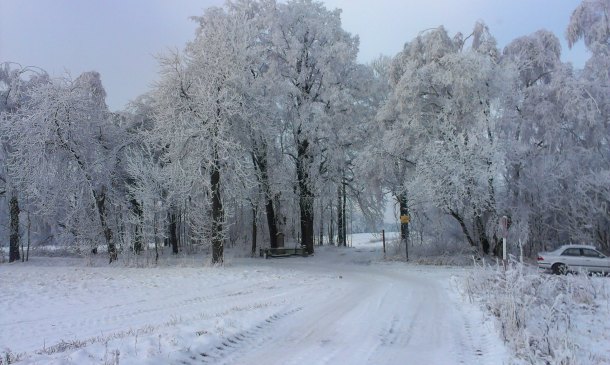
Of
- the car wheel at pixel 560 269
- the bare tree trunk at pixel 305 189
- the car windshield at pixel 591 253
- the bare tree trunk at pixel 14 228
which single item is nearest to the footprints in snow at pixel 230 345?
the car wheel at pixel 560 269

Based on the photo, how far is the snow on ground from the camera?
22.6 ft

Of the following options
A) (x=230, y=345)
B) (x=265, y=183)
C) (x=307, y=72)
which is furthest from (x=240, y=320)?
(x=307, y=72)

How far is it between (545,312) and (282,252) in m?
22.0

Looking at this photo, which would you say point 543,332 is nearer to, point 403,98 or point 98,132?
point 403,98

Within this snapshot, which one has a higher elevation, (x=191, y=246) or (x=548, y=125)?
(x=548, y=125)

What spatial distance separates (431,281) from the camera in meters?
18.0

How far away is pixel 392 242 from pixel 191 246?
17.2 m

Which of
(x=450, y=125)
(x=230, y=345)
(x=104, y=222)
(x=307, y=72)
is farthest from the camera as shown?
(x=307, y=72)

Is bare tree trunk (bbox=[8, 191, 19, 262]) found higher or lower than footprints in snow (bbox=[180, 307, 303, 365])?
higher

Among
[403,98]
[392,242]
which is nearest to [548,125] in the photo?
[403,98]

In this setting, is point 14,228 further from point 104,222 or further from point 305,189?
point 305,189

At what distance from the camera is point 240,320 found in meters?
9.07

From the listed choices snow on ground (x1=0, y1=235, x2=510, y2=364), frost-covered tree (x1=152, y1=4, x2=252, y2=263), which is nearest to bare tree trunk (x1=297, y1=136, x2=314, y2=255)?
frost-covered tree (x1=152, y1=4, x2=252, y2=263)

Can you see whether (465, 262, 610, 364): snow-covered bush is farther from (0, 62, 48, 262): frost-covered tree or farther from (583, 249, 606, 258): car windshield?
(0, 62, 48, 262): frost-covered tree
